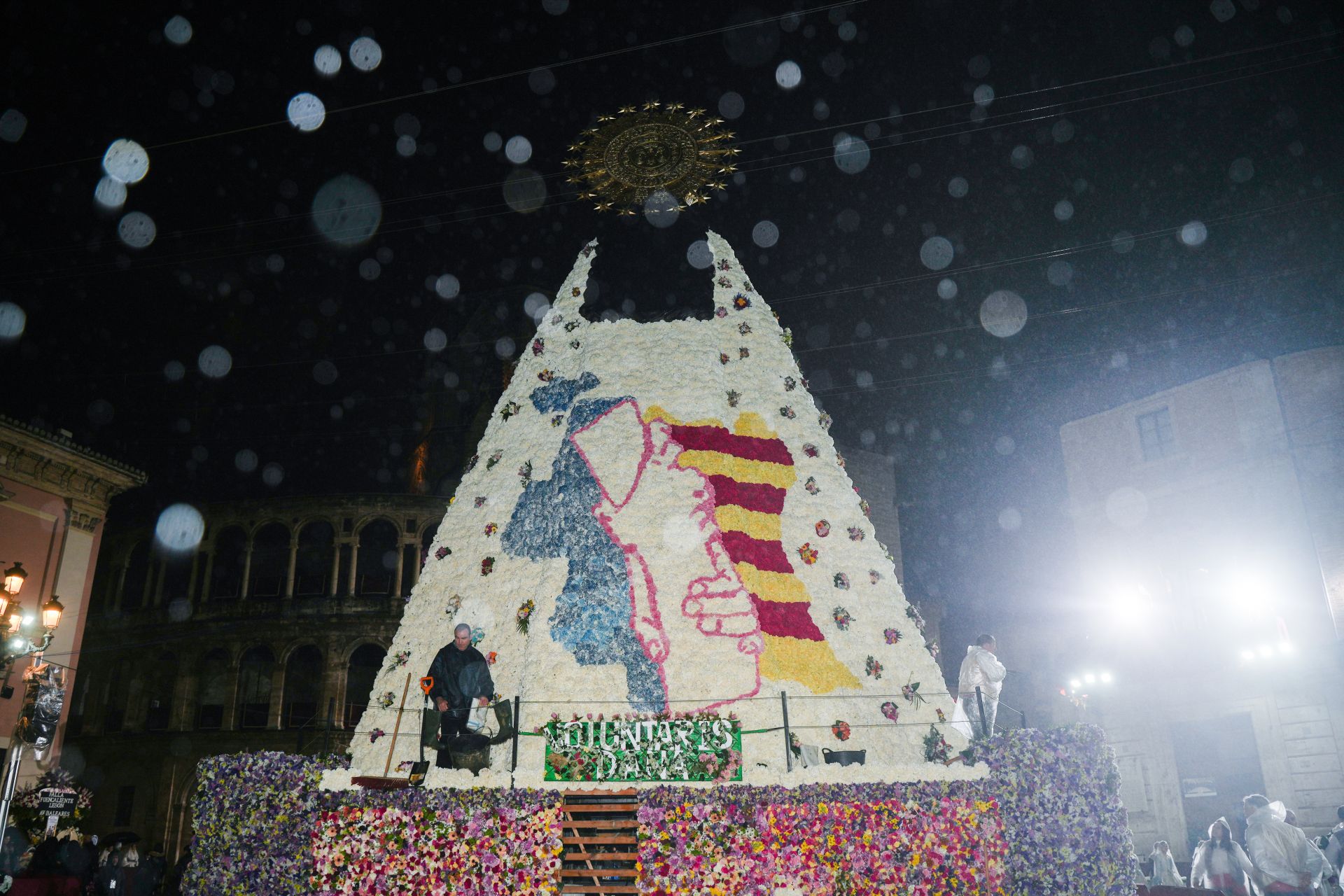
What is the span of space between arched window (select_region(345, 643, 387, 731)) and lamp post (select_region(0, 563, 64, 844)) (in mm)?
12977

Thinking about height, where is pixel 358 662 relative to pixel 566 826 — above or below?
above

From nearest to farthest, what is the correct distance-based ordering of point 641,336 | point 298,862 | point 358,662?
point 298,862, point 641,336, point 358,662

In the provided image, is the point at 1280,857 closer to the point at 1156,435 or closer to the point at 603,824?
the point at 603,824

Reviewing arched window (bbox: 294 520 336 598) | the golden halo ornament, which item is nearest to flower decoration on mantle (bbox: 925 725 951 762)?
the golden halo ornament

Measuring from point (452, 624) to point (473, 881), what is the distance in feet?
12.0

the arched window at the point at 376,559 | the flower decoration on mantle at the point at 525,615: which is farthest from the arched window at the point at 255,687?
the flower decoration on mantle at the point at 525,615

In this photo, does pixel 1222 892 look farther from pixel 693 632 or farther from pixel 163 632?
pixel 163 632

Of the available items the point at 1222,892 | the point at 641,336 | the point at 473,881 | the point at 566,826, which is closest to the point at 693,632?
the point at 566,826

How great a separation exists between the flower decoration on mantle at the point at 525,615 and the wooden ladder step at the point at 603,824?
2.68m

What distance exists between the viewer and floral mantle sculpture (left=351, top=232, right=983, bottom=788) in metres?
11.8

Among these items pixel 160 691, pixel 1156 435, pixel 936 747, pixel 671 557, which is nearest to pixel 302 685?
pixel 160 691

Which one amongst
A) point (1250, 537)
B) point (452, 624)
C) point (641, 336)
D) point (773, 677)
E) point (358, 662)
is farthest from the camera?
point (358, 662)

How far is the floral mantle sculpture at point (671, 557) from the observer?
38.7 ft

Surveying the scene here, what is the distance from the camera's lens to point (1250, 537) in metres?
22.0
